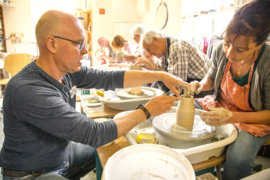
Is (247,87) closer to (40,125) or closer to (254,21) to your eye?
(254,21)

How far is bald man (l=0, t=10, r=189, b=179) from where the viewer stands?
79 centimetres

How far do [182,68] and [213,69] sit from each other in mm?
636

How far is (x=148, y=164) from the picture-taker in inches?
30.4

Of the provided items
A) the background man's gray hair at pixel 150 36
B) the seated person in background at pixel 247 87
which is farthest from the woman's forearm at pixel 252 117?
the background man's gray hair at pixel 150 36

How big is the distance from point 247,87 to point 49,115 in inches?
46.2

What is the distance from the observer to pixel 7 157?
920 mm

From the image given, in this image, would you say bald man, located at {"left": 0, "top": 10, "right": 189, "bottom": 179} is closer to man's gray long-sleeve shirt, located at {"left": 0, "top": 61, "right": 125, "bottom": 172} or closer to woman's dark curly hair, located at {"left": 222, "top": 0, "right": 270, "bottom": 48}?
man's gray long-sleeve shirt, located at {"left": 0, "top": 61, "right": 125, "bottom": 172}

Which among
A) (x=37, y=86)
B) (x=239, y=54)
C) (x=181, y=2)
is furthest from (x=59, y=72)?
(x=181, y=2)

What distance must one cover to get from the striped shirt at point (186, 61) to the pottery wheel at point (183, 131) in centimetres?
101

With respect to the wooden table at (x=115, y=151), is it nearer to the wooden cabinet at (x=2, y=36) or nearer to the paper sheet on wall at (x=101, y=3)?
the paper sheet on wall at (x=101, y=3)

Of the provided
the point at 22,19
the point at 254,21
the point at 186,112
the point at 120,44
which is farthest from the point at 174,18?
the point at 22,19

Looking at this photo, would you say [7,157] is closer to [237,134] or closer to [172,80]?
[172,80]

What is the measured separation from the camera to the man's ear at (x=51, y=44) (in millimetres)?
908

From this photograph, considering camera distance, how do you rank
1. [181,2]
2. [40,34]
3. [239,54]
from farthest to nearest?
[181,2] → [239,54] → [40,34]
